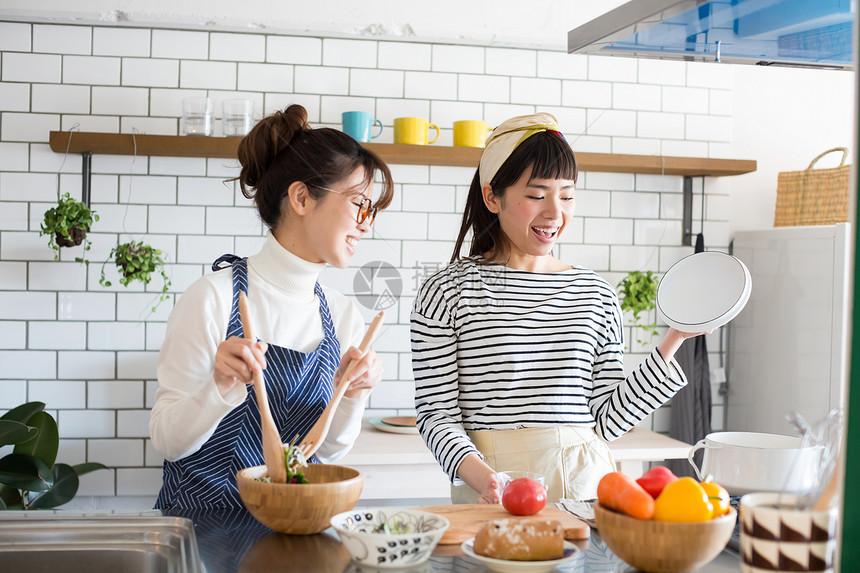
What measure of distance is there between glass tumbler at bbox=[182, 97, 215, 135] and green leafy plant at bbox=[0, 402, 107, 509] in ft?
3.54

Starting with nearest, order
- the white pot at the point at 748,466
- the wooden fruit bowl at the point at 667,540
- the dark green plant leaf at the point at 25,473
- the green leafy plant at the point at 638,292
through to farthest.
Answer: the wooden fruit bowl at the point at 667,540
the white pot at the point at 748,466
the dark green plant leaf at the point at 25,473
the green leafy plant at the point at 638,292

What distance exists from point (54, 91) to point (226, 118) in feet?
2.17

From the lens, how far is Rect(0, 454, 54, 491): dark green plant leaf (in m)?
2.52

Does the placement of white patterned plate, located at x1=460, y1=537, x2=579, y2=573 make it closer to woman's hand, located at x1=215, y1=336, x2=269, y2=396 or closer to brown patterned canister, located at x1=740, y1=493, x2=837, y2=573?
brown patterned canister, located at x1=740, y1=493, x2=837, y2=573

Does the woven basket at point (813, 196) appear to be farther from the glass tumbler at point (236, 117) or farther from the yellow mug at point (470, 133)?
the glass tumbler at point (236, 117)

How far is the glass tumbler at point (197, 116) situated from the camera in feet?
9.79

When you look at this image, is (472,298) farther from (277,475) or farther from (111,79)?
(111,79)

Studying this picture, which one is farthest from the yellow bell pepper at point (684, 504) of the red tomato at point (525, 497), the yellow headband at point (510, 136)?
the yellow headband at point (510, 136)

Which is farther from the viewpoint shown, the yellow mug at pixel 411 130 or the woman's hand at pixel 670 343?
the yellow mug at pixel 411 130

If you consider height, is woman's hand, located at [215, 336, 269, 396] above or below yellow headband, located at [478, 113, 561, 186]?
below

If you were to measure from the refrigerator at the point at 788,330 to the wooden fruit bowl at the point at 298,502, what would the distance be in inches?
87.8

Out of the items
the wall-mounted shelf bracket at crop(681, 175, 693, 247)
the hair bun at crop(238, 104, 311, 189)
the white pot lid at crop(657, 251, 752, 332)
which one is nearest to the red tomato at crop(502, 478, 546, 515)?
the white pot lid at crop(657, 251, 752, 332)

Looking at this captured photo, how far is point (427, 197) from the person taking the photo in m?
3.29

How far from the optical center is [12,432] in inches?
93.8
